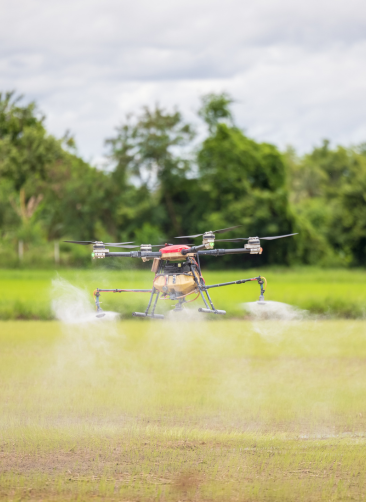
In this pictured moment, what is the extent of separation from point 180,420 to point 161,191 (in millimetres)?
38579

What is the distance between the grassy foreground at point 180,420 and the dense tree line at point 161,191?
12999 mm

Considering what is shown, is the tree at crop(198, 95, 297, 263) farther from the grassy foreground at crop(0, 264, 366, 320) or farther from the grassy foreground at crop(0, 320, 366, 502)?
the grassy foreground at crop(0, 320, 366, 502)

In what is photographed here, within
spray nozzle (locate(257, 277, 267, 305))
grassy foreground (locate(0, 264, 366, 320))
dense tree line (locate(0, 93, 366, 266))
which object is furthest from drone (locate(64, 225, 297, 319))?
dense tree line (locate(0, 93, 366, 266))

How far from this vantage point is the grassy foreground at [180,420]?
44.4 ft

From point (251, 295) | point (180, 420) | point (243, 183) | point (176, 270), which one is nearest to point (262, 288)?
point (176, 270)

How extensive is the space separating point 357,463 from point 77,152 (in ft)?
187

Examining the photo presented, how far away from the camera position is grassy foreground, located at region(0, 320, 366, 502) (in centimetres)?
1352

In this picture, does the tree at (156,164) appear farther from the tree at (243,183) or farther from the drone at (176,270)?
the drone at (176,270)

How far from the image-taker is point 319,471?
14.3 meters

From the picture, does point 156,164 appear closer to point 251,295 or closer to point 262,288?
point 251,295

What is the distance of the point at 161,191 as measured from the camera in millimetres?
56031

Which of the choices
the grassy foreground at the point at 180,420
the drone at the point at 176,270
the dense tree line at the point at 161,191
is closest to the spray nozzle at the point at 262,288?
the drone at the point at 176,270

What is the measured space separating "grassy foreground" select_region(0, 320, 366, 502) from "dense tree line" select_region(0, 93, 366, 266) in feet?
42.6

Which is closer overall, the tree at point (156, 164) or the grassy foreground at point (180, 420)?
the grassy foreground at point (180, 420)
